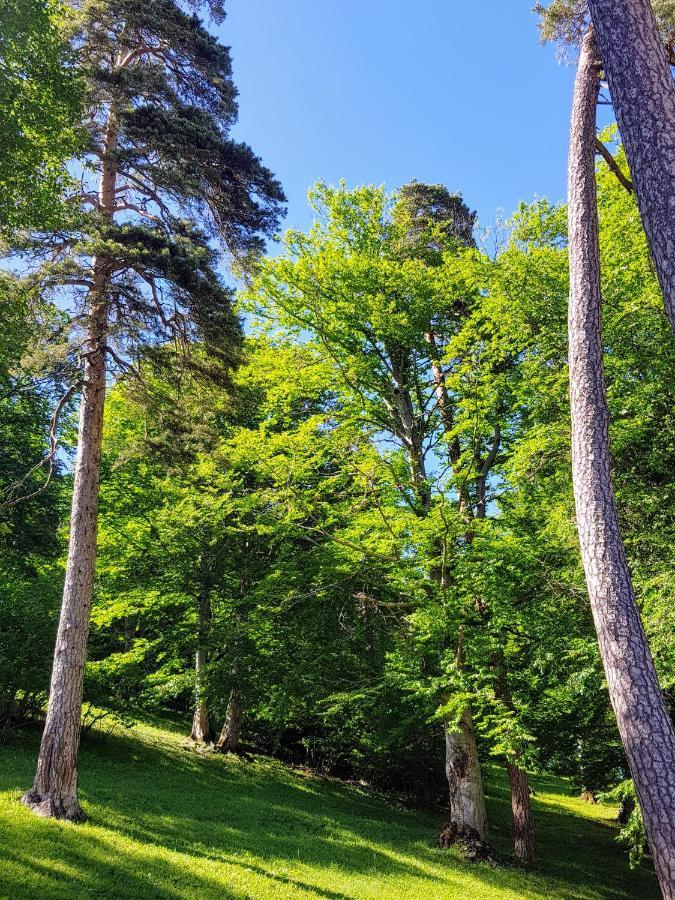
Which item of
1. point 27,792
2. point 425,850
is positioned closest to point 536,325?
point 425,850

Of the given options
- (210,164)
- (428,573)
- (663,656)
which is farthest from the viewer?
(428,573)

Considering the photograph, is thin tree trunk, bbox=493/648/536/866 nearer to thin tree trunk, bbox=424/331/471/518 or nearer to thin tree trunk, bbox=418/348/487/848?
thin tree trunk, bbox=418/348/487/848

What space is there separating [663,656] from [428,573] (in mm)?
4580

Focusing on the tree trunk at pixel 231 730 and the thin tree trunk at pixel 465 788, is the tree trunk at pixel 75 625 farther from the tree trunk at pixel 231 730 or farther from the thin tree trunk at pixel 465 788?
the tree trunk at pixel 231 730

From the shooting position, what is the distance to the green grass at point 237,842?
278 inches

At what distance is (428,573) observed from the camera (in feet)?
38.5

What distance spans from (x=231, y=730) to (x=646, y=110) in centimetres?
1750

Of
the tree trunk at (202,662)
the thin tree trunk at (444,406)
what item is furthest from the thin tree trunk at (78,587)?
the thin tree trunk at (444,406)

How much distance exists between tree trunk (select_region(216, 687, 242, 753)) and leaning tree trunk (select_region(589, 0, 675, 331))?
16229mm

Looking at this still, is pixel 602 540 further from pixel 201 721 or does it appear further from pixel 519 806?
pixel 201 721

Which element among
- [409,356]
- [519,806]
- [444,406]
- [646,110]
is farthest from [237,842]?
[646,110]

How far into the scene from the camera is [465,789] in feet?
A: 36.6

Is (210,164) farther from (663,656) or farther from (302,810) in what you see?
(302,810)

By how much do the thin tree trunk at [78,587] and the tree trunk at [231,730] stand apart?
29.0ft
